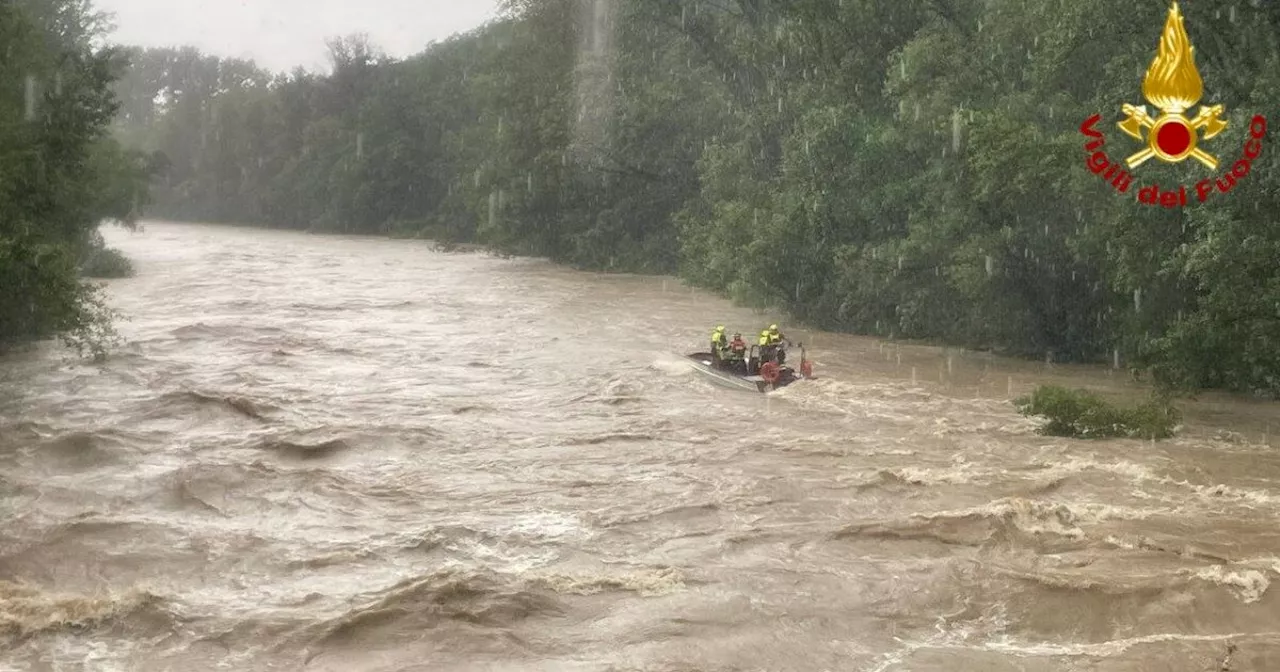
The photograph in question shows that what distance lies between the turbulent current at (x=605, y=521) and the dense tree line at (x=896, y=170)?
6.44 ft

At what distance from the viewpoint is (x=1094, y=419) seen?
675 inches

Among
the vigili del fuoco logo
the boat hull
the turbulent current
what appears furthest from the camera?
the boat hull

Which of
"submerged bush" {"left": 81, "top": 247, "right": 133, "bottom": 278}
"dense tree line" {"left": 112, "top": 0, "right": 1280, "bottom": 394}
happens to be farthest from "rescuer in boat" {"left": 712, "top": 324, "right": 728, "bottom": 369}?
"submerged bush" {"left": 81, "top": 247, "right": 133, "bottom": 278}

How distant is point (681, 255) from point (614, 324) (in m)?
14.0

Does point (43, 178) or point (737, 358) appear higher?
point (43, 178)

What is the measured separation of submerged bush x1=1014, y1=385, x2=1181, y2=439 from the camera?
17.1 meters

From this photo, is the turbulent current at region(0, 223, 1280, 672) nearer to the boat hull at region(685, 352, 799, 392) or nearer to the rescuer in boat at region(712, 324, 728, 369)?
the boat hull at region(685, 352, 799, 392)

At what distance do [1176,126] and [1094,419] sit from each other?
15.9 feet

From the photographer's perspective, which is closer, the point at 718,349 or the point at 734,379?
the point at 734,379

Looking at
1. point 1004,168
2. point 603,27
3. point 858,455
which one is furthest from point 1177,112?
point 603,27

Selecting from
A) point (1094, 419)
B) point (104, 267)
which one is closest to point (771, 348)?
point (1094, 419)

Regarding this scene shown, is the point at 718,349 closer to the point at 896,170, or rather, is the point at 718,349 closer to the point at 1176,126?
the point at 1176,126

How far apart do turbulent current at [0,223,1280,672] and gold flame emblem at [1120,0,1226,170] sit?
406cm

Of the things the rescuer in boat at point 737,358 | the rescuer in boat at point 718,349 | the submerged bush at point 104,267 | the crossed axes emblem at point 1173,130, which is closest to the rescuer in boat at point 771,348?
the rescuer in boat at point 737,358
